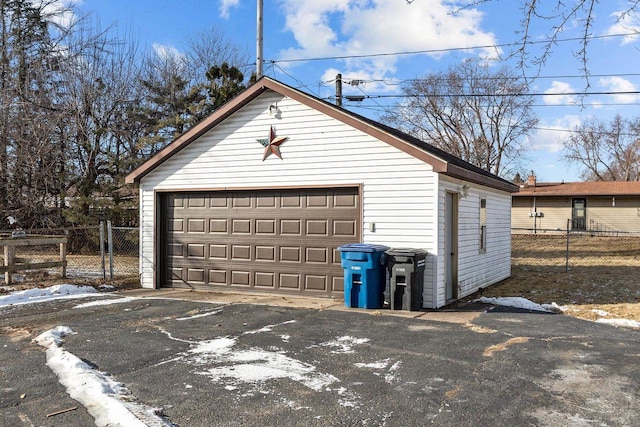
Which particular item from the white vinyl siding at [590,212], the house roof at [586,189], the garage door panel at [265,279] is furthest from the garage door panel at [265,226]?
the white vinyl siding at [590,212]

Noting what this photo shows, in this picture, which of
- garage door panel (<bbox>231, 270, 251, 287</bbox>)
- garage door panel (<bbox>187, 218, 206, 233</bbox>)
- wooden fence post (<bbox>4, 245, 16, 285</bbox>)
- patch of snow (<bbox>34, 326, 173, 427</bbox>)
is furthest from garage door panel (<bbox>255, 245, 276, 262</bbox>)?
wooden fence post (<bbox>4, 245, 16, 285</bbox>)

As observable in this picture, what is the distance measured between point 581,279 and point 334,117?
27.7ft

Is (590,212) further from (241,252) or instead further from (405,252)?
(241,252)

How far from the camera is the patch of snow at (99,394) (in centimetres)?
368

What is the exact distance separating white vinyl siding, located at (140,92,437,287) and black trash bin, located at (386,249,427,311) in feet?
1.74

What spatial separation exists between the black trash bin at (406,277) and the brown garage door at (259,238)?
1.26 meters

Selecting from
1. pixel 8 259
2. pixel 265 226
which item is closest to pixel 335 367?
pixel 265 226

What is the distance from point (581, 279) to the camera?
506 inches

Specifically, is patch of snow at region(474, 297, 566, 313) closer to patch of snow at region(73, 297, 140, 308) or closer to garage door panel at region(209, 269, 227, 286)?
garage door panel at region(209, 269, 227, 286)

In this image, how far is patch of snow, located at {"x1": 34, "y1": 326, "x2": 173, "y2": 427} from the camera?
3682 millimetres

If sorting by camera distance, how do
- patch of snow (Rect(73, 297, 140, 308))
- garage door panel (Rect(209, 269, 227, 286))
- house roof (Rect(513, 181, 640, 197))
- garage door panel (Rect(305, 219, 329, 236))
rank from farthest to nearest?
house roof (Rect(513, 181, 640, 197)), garage door panel (Rect(209, 269, 227, 286)), garage door panel (Rect(305, 219, 329, 236)), patch of snow (Rect(73, 297, 140, 308))

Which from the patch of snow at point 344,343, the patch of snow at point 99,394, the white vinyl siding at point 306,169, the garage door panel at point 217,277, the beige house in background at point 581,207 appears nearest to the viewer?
the patch of snow at point 99,394

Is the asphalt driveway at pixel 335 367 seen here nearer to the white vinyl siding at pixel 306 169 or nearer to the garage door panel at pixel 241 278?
the white vinyl siding at pixel 306 169

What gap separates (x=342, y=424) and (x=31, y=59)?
21570mm
